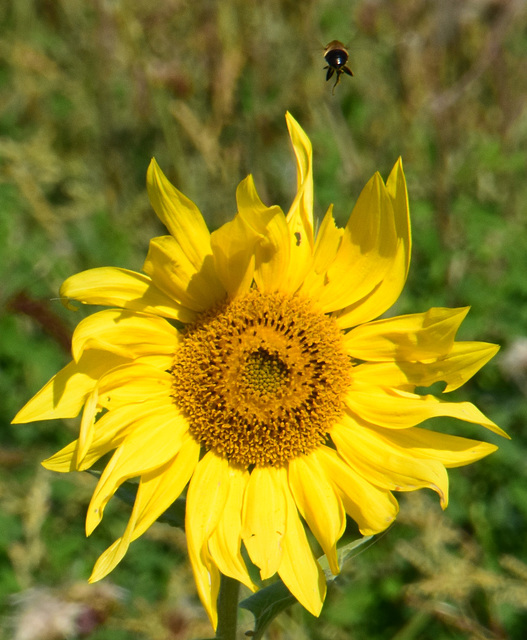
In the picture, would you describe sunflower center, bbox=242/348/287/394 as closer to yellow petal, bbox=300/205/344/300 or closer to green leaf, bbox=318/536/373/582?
yellow petal, bbox=300/205/344/300

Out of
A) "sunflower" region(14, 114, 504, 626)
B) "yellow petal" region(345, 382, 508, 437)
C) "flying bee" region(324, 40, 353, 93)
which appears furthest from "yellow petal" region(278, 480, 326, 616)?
"flying bee" region(324, 40, 353, 93)

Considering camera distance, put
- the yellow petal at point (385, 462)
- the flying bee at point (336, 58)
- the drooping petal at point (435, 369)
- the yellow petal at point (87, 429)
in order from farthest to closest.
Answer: the flying bee at point (336, 58) < the drooping petal at point (435, 369) < the yellow petal at point (385, 462) < the yellow petal at point (87, 429)

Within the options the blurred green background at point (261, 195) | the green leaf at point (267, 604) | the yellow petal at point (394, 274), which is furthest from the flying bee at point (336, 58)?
the green leaf at point (267, 604)

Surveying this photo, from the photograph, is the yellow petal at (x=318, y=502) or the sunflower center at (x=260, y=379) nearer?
the yellow petal at (x=318, y=502)

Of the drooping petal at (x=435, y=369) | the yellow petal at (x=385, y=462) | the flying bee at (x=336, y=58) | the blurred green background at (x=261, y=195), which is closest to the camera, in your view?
the yellow petal at (x=385, y=462)

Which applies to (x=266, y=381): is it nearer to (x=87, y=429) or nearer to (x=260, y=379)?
(x=260, y=379)

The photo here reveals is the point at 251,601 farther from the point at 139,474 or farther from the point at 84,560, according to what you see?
the point at 84,560

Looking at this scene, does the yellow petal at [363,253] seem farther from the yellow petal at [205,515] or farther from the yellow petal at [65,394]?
the yellow petal at [65,394]
